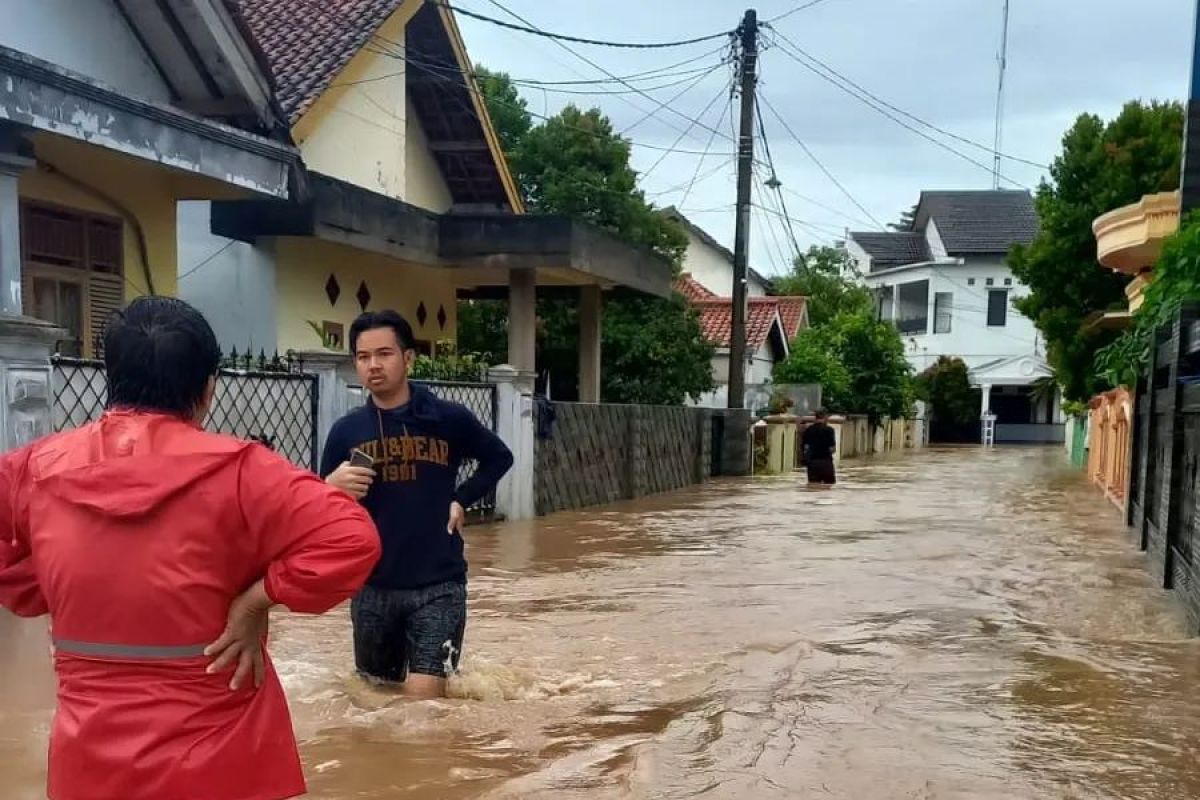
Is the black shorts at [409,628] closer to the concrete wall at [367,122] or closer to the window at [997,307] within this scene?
the concrete wall at [367,122]

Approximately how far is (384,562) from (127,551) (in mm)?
2219

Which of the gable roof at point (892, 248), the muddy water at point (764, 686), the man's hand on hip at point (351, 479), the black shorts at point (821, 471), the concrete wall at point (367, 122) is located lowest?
the black shorts at point (821, 471)

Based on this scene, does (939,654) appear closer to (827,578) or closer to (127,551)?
(827,578)

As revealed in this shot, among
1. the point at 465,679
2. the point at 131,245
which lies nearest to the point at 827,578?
the point at 465,679

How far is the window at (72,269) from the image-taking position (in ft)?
33.6

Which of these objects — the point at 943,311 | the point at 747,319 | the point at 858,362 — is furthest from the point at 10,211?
the point at 943,311

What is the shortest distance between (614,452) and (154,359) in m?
13.9

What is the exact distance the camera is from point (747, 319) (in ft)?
114

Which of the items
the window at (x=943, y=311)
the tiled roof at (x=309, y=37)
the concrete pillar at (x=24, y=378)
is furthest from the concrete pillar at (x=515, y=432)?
Result: the window at (x=943, y=311)

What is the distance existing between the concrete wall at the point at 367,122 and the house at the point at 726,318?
1073 cm

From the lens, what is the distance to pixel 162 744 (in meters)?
2.21

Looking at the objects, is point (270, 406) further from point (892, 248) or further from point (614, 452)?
point (892, 248)

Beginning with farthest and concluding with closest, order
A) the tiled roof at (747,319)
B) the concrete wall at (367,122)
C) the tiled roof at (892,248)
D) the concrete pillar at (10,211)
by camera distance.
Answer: the tiled roof at (892,248) < the tiled roof at (747,319) < the concrete wall at (367,122) < the concrete pillar at (10,211)

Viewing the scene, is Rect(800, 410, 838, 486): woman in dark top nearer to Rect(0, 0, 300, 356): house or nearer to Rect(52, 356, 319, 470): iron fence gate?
Rect(0, 0, 300, 356): house
